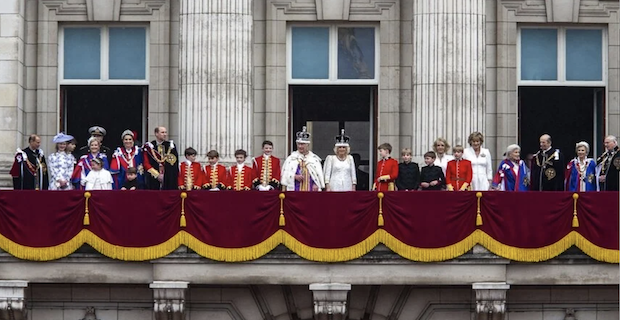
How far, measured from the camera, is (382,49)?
196ft

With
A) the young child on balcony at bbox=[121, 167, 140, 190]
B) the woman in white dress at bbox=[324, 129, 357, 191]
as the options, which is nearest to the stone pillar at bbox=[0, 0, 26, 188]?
the young child on balcony at bbox=[121, 167, 140, 190]

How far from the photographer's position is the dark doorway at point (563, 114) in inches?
2360

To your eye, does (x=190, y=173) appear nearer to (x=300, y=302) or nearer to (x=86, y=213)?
(x=86, y=213)

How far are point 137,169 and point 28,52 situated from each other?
21.0ft

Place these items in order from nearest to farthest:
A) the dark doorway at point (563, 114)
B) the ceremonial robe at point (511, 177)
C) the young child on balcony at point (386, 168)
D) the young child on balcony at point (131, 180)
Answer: the young child on balcony at point (386, 168) → the young child on balcony at point (131, 180) → the ceremonial robe at point (511, 177) → the dark doorway at point (563, 114)

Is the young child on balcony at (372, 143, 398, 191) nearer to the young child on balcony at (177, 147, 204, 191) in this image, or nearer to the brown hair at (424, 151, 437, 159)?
the brown hair at (424, 151, 437, 159)

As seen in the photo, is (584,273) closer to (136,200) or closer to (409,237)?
(409,237)

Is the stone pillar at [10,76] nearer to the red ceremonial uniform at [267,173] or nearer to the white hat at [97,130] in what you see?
the white hat at [97,130]

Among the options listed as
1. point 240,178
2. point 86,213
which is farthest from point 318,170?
point 86,213

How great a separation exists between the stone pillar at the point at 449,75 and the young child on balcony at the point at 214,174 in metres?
5.61

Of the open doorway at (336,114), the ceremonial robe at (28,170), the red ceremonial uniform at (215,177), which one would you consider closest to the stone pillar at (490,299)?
the red ceremonial uniform at (215,177)

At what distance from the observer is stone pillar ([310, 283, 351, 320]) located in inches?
2096

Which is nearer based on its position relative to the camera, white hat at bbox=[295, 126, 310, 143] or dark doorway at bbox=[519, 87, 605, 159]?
white hat at bbox=[295, 126, 310, 143]

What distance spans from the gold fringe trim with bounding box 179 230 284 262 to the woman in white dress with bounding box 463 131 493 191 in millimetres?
5074
